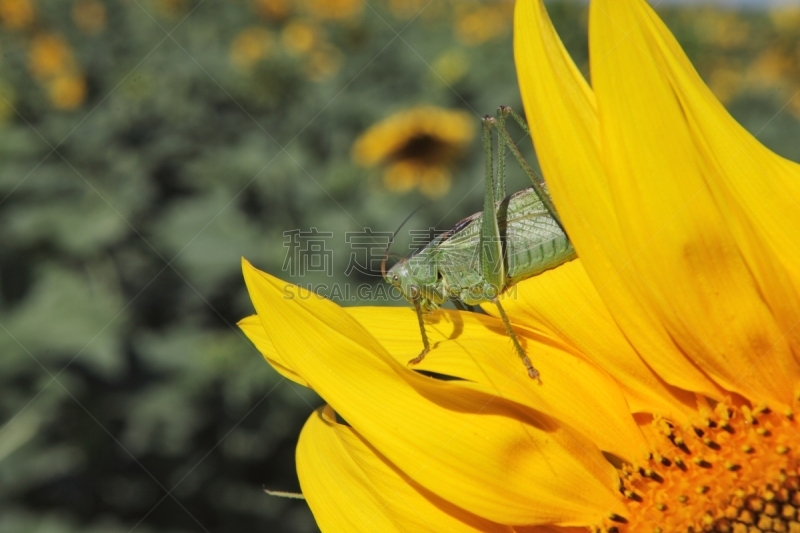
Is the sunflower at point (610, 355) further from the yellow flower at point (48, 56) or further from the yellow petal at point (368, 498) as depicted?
the yellow flower at point (48, 56)

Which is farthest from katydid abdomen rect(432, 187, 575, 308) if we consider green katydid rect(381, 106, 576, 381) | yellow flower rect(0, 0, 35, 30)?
yellow flower rect(0, 0, 35, 30)

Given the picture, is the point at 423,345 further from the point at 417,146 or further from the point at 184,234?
the point at 417,146

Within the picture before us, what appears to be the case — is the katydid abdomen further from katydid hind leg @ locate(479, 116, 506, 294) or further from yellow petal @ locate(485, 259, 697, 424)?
yellow petal @ locate(485, 259, 697, 424)

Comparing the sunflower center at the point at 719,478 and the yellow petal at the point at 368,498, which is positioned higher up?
the sunflower center at the point at 719,478

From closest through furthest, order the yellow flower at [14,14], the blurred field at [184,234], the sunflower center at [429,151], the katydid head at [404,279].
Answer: the katydid head at [404,279] < the blurred field at [184,234] < the sunflower center at [429,151] < the yellow flower at [14,14]

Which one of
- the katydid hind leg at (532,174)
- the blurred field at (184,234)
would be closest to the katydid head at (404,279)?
the katydid hind leg at (532,174)

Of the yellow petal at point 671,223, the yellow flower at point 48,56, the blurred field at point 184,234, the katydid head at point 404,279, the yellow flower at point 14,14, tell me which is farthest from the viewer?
the yellow flower at point 14,14

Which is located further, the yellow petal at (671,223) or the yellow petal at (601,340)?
the yellow petal at (601,340)
